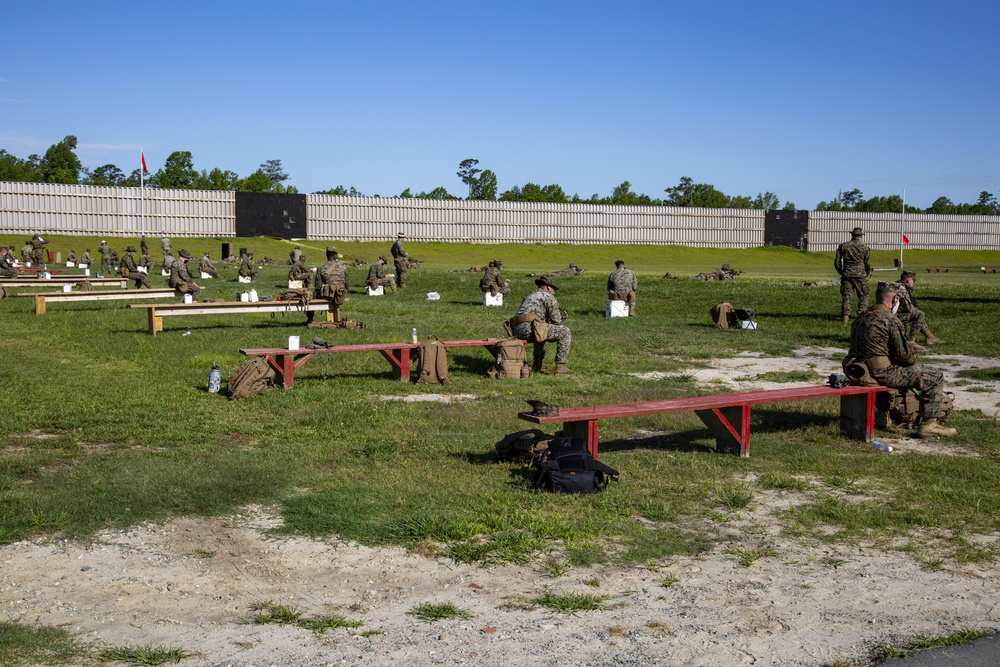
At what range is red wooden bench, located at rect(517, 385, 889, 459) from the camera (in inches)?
329

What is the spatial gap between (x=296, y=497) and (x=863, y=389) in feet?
18.4

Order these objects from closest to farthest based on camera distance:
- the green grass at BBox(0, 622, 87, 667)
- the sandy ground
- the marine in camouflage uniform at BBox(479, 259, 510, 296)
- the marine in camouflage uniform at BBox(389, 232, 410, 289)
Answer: the green grass at BBox(0, 622, 87, 667) → the sandy ground → the marine in camouflage uniform at BBox(479, 259, 510, 296) → the marine in camouflage uniform at BBox(389, 232, 410, 289)

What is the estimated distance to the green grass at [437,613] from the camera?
17.3 feet

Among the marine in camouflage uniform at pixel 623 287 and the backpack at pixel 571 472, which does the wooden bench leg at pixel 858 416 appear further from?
the marine in camouflage uniform at pixel 623 287

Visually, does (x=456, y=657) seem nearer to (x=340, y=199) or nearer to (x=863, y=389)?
(x=863, y=389)

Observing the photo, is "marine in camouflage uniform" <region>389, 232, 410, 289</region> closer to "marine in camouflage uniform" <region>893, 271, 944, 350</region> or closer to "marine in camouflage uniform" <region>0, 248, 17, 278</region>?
"marine in camouflage uniform" <region>0, 248, 17, 278</region>

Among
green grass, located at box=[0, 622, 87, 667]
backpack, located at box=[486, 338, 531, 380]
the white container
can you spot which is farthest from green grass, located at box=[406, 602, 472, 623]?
the white container

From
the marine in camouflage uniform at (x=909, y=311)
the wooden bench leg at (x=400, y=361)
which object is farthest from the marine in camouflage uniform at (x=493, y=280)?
the wooden bench leg at (x=400, y=361)

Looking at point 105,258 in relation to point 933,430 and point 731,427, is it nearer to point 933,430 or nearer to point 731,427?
point 731,427

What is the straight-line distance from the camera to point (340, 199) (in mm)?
62562

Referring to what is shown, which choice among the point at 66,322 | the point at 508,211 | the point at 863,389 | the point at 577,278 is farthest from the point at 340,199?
the point at 863,389

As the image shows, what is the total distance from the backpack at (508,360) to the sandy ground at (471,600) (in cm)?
727

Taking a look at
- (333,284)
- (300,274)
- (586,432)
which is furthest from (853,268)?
(300,274)

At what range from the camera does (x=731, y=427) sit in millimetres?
9055
